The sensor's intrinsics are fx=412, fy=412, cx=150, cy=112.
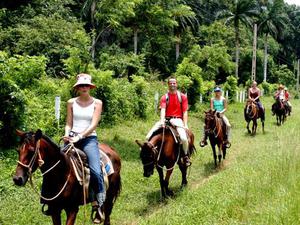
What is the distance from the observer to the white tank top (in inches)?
230

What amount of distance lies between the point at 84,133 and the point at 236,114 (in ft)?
77.7

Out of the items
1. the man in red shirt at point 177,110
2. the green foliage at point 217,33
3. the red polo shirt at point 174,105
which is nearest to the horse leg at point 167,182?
A: the man in red shirt at point 177,110

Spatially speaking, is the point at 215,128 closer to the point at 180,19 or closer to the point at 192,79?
the point at 192,79

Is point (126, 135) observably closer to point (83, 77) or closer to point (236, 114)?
point (83, 77)

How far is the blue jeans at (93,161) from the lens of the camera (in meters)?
5.90

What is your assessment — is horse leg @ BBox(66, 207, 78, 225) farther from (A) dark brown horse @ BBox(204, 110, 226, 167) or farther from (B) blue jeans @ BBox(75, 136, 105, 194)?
(A) dark brown horse @ BBox(204, 110, 226, 167)

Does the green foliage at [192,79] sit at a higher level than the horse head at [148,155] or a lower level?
higher

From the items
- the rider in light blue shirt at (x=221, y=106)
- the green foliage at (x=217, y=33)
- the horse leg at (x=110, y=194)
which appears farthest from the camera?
the green foliage at (x=217, y=33)

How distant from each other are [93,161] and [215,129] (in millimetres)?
6807

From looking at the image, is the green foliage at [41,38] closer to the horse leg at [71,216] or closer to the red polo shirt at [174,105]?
the red polo shirt at [174,105]

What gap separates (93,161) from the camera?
5914 mm

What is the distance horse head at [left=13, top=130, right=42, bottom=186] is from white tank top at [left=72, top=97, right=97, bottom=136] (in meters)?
0.83

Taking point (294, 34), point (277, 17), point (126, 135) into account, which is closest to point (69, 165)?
point (126, 135)

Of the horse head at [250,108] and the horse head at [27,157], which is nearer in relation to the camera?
the horse head at [27,157]
